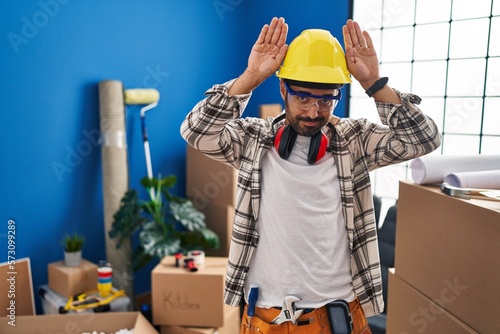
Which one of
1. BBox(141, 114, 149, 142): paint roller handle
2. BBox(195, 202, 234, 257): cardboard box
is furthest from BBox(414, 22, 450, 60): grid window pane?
BBox(141, 114, 149, 142): paint roller handle

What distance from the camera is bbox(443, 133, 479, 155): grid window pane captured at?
2912mm

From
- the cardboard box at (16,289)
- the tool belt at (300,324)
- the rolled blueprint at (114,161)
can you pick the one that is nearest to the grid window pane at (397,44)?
the rolled blueprint at (114,161)

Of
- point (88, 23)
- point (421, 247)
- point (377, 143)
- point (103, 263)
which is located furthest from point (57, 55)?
point (421, 247)

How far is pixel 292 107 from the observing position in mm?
1354

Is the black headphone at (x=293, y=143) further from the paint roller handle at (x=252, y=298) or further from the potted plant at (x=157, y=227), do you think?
the potted plant at (x=157, y=227)

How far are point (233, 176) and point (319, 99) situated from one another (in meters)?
1.85

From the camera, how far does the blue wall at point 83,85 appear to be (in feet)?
8.56

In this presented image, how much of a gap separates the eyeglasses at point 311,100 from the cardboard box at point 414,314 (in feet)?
2.37

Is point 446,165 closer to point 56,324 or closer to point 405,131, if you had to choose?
point 405,131

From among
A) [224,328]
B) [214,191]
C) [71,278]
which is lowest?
[224,328]

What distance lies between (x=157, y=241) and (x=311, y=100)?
1798mm

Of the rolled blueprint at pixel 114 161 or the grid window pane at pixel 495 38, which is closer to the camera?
the grid window pane at pixel 495 38

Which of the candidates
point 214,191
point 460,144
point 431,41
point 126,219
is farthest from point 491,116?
point 126,219

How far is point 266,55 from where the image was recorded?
Result: 4.39 feet
